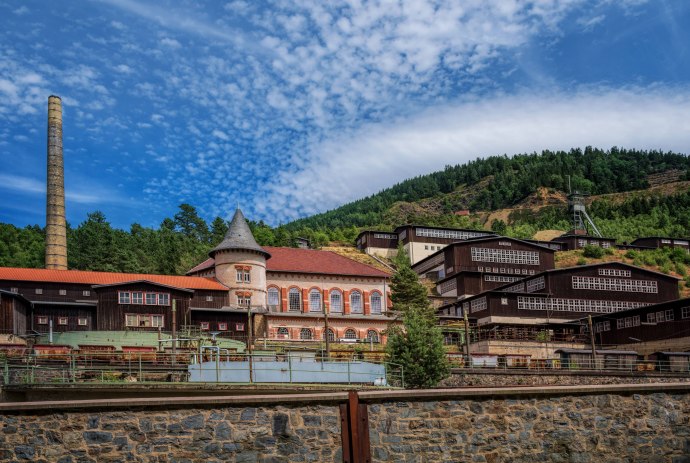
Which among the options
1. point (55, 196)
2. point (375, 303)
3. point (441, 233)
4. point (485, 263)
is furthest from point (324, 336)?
point (441, 233)

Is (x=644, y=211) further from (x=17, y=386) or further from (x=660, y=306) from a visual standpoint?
(x=17, y=386)

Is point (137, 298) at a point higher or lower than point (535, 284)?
lower

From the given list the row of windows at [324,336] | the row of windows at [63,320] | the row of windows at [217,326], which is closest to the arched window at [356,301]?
the row of windows at [324,336]

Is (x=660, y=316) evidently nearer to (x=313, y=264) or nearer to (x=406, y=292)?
(x=406, y=292)

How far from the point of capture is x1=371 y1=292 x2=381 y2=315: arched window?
69.6 metres

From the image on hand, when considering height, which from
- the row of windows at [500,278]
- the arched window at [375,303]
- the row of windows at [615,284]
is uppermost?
the row of windows at [500,278]

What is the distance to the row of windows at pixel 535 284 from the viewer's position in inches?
2834

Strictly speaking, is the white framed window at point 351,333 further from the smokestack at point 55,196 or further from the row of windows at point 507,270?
the smokestack at point 55,196

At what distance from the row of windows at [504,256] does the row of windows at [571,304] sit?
15.8 m

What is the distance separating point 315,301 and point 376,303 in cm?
596

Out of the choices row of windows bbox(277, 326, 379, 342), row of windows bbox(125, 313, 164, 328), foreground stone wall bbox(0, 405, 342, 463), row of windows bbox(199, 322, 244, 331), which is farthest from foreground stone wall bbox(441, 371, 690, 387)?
foreground stone wall bbox(0, 405, 342, 463)

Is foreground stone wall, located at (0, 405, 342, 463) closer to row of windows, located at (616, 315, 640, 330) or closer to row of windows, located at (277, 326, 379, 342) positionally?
row of windows, located at (277, 326, 379, 342)

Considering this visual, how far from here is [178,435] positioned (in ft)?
36.9

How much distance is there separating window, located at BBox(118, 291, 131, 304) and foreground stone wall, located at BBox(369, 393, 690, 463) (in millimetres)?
45579
